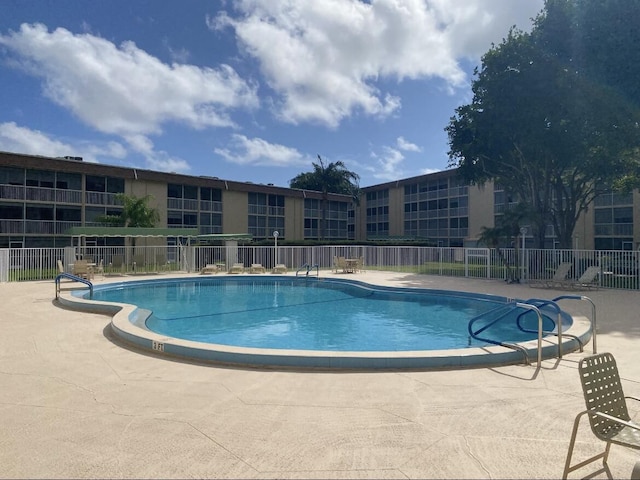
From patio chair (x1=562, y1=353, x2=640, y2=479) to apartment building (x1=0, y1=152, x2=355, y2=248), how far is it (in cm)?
2605

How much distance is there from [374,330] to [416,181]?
4174 cm

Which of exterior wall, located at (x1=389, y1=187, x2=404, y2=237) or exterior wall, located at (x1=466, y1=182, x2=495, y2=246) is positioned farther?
exterior wall, located at (x1=389, y1=187, x2=404, y2=237)

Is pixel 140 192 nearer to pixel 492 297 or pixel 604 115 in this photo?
pixel 492 297

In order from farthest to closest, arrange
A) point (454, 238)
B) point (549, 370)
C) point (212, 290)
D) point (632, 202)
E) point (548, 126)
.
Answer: point (454, 238)
point (632, 202)
point (548, 126)
point (212, 290)
point (549, 370)

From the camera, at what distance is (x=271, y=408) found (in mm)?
4355

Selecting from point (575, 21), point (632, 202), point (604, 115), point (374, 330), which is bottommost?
point (374, 330)

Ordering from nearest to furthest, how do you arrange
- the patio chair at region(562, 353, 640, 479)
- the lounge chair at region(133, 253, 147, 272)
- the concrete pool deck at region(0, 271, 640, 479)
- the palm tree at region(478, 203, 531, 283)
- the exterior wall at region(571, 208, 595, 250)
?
the patio chair at region(562, 353, 640, 479) < the concrete pool deck at region(0, 271, 640, 479) < the palm tree at region(478, 203, 531, 283) < the lounge chair at region(133, 253, 147, 272) < the exterior wall at region(571, 208, 595, 250)

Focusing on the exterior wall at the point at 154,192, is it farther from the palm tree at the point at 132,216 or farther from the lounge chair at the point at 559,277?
the lounge chair at the point at 559,277

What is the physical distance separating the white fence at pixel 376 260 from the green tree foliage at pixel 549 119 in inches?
130

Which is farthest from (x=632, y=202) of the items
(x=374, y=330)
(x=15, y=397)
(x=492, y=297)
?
(x=15, y=397)

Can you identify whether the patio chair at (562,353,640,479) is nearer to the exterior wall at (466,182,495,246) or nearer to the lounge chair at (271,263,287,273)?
the lounge chair at (271,263,287,273)

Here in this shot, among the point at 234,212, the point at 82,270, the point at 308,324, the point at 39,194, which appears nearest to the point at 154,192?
the point at 234,212

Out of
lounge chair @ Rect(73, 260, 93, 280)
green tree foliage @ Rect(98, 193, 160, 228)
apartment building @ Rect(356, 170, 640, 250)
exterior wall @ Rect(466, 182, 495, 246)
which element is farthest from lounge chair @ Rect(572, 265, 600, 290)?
exterior wall @ Rect(466, 182, 495, 246)

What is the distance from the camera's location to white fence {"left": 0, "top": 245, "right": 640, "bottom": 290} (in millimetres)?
16875
